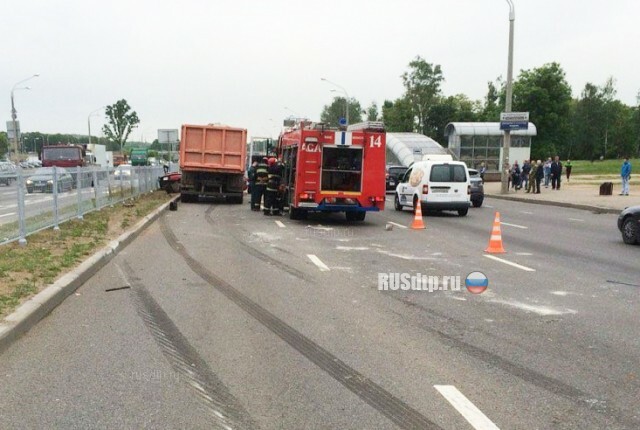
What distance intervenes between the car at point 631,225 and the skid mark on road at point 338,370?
30.8 feet

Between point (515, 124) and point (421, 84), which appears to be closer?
point (515, 124)

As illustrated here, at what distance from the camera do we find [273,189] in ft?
65.9

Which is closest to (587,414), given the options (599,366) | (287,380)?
(599,366)

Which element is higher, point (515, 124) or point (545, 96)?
point (545, 96)

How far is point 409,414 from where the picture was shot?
4109 mm

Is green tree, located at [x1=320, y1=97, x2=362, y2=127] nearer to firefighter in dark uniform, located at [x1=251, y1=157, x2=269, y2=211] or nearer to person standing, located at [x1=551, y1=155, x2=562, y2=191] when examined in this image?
person standing, located at [x1=551, y1=155, x2=562, y2=191]

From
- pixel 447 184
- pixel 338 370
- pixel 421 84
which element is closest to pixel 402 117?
pixel 421 84

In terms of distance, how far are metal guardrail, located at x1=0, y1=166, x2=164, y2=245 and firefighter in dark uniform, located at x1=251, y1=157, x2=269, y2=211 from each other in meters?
4.66

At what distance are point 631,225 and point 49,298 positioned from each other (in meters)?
11.8

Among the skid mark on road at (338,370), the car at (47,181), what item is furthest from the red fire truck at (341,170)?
the skid mark on road at (338,370)

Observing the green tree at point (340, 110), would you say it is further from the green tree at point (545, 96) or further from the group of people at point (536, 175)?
the group of people at point (536, 175)

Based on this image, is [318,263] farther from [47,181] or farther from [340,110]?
[340,110]

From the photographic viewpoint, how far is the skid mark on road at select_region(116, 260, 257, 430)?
159 inches

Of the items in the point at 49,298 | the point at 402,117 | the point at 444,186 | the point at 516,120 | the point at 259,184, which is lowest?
the point at 49,298
